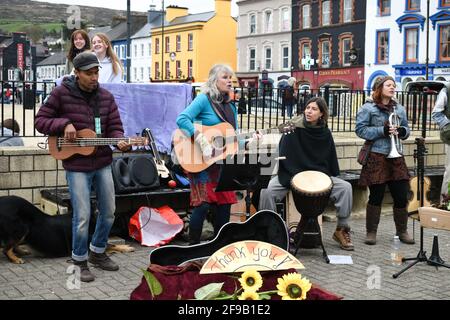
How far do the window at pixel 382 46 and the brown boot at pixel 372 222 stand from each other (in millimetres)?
35246

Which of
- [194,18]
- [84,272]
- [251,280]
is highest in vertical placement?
[194,18]

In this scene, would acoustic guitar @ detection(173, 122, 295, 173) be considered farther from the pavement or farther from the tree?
the tree

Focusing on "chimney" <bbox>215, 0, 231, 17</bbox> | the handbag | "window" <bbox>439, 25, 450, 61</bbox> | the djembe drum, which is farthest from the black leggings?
"chimney" <bbox>215, 0, 231, 17</bbox>

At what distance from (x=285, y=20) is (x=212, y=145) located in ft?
151

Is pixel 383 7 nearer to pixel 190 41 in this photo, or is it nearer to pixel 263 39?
pixel 263 39

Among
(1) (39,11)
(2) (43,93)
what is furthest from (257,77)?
(1) (39,11)

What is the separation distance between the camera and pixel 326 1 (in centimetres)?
4644

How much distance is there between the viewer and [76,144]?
5.83 metres

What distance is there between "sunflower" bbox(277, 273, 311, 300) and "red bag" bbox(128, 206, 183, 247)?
3703 mm

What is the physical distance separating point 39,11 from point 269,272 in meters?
112

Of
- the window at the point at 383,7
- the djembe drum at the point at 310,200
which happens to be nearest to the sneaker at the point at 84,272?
the djembe drum at the point at 310,200

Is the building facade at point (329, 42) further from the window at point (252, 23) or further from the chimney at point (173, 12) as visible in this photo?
the chimney at point (173, 12)

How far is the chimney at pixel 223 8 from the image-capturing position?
59.3 m

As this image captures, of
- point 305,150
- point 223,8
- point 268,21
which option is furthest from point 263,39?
point 305,150
